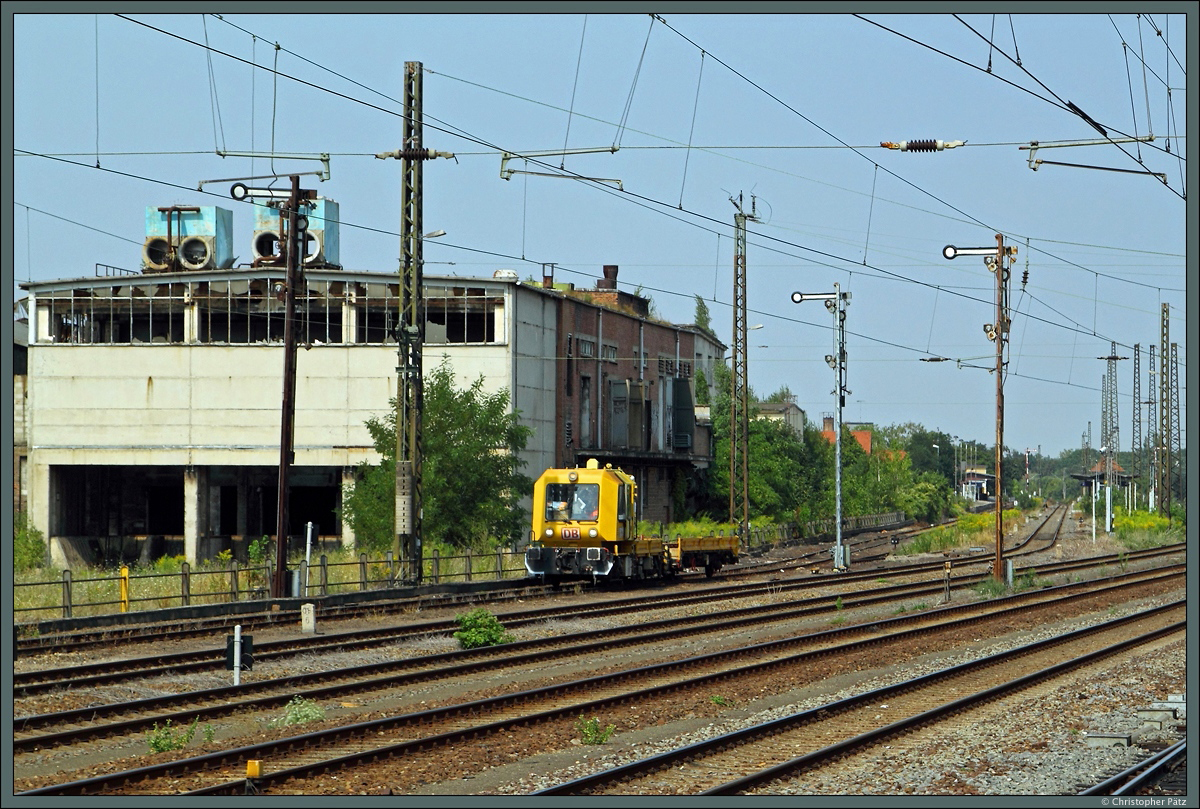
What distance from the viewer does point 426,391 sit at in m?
40.4

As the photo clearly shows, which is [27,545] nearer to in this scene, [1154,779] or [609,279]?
[609,279]

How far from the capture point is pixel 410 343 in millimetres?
31297

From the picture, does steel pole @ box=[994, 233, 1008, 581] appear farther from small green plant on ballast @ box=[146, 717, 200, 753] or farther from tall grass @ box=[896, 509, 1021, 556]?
small green plant on ballast @ box=[146, 717, 200, 753]

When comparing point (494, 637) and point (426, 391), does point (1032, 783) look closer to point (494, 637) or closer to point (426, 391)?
point (494, 637)

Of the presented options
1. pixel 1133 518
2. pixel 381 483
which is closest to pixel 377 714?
pixel 381 483

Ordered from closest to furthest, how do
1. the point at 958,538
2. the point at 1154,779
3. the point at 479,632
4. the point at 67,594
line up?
the point at 1154,779 < the point at 479,632 < the point at 67,594 < the point at 958,538

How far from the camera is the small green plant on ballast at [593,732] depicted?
47.5 ft

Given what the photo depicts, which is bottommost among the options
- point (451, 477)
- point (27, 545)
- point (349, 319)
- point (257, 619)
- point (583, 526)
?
point (27, 545)

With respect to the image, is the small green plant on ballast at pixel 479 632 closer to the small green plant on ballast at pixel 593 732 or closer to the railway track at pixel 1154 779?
the small green plant on ballast at pixel 593 732

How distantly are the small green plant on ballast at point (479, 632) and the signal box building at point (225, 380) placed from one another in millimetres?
25453

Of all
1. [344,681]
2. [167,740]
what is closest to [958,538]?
[344,681]

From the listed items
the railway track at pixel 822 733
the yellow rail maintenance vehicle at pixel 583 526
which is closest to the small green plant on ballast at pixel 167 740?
the railway track at pixel 822 733

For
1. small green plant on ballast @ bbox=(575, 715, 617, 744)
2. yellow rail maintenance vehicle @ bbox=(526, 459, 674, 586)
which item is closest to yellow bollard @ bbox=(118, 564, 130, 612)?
yellow rail maintenance vehicle @ bbox=(526, 459, 674, 586)

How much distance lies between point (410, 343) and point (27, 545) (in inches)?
1033
